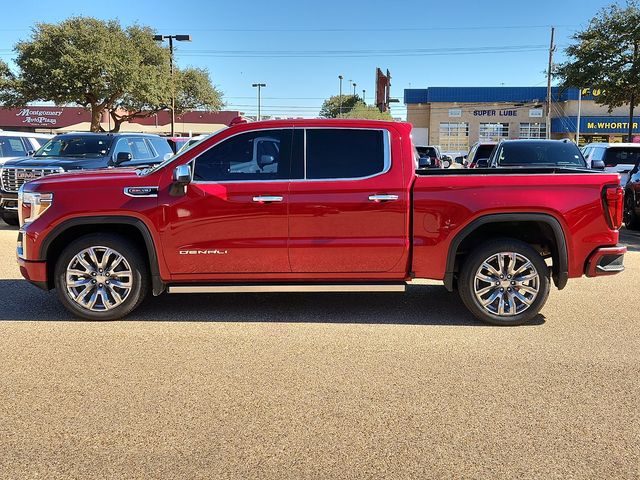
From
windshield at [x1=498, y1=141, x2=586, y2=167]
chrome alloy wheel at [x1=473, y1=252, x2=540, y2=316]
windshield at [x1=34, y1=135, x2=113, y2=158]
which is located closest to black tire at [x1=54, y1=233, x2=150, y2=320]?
chrome alloy wheel at [x1=473, y1=252, x2=540, y2=316]

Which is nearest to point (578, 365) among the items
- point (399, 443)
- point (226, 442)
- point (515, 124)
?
point (399, 443)

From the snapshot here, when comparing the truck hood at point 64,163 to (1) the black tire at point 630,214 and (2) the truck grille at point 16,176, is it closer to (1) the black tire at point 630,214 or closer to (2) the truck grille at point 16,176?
(2) the truck grille at point 16,176

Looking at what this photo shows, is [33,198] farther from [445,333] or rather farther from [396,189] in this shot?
[445,333]

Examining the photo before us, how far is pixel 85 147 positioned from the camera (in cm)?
1299

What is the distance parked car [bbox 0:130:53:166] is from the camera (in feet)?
53.1

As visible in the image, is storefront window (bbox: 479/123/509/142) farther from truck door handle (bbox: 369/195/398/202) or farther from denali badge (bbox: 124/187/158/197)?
denali badge (bbox: 124/187/158/197)

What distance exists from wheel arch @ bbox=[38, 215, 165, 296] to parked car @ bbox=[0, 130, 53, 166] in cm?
1120

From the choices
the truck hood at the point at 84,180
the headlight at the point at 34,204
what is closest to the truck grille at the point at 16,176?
the headlight at the point at 34,204

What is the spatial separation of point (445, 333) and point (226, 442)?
2635mm

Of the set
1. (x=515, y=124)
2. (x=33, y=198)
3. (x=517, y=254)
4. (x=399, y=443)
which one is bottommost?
(x=399, y=443)

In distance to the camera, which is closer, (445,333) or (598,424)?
(598,424)

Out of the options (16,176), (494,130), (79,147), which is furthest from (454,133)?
(16,176)

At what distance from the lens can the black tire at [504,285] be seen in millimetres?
5617

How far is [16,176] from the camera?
1232cm
